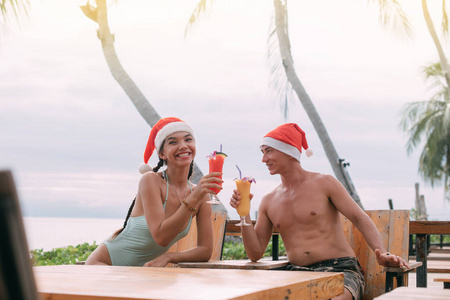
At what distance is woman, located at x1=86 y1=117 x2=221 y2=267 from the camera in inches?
132

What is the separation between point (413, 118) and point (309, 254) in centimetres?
2992

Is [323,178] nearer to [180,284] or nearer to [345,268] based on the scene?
[345,268]

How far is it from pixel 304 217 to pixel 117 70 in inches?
327

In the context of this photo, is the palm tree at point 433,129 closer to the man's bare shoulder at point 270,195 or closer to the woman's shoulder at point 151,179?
the man's bare shoulder at point 270,195

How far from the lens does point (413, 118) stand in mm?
31875

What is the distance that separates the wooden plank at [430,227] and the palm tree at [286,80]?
28.5 ft

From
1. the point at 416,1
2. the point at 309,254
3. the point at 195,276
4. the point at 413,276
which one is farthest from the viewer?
the point at 416,1

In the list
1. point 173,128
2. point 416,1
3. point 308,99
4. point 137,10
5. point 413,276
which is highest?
point 416,1

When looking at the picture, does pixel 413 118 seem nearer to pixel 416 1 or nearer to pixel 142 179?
pixel 416 1

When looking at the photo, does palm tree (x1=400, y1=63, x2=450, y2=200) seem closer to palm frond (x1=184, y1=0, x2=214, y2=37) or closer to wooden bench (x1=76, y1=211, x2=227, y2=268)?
palm frond (x1=184, y1=0, x2=214, y2=37)

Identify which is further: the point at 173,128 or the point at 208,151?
the point at 173,128

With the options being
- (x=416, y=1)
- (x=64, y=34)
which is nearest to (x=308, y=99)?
(x=416, y=1)

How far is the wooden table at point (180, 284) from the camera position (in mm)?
1654

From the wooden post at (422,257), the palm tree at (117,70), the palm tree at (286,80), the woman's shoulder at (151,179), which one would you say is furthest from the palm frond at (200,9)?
the woman's shoulder at (151,179)
